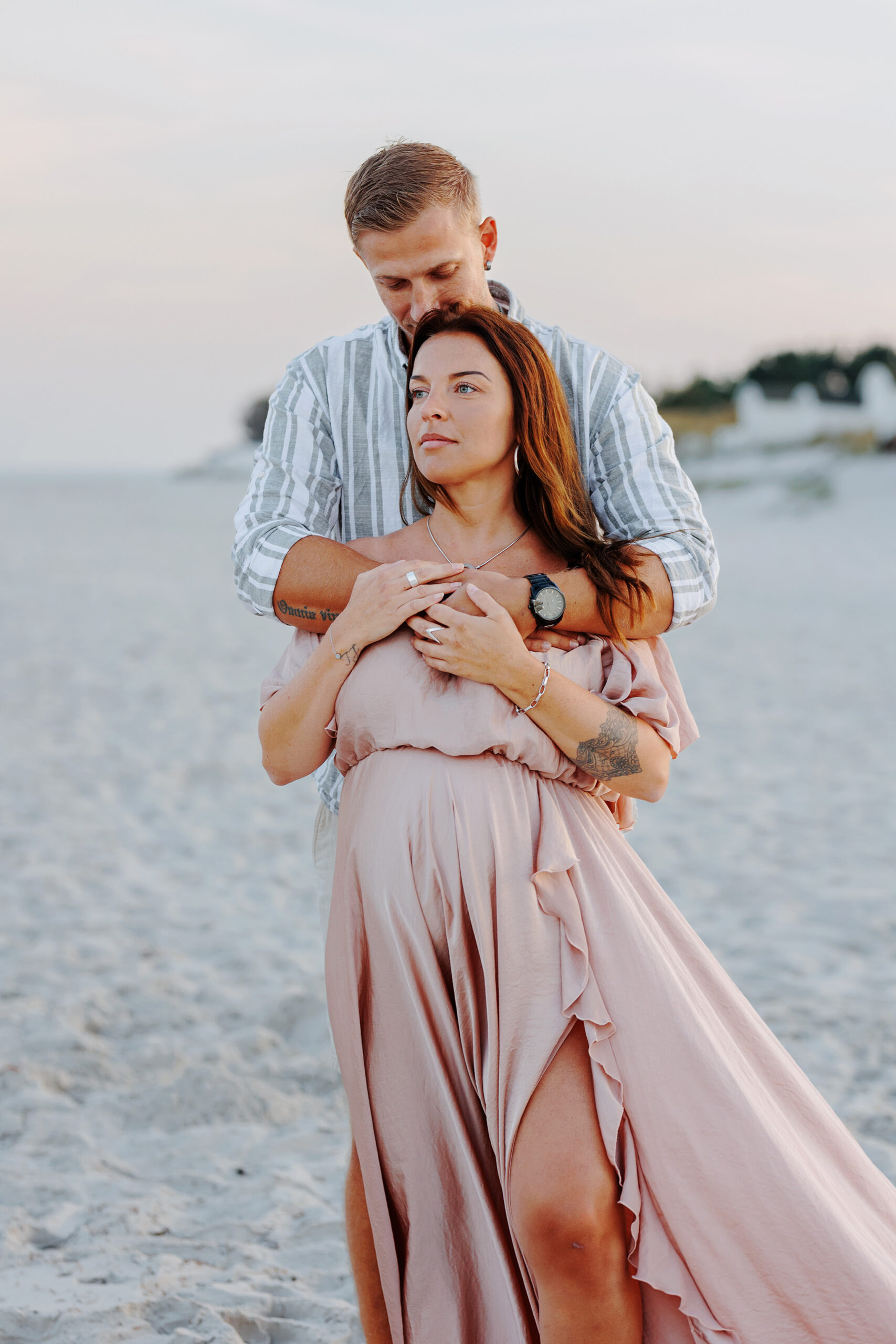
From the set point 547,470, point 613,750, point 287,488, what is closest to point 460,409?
point 547,470

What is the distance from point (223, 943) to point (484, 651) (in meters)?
3.98

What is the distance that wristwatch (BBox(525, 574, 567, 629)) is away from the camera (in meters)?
2.21

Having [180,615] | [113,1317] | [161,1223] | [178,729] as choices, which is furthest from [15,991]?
[180,615]

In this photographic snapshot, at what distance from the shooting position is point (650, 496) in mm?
2438

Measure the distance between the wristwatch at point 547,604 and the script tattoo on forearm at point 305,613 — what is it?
0.39 meters

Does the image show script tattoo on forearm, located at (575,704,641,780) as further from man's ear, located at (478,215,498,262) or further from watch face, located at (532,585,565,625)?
man's ear, located at (478,215,498,262)

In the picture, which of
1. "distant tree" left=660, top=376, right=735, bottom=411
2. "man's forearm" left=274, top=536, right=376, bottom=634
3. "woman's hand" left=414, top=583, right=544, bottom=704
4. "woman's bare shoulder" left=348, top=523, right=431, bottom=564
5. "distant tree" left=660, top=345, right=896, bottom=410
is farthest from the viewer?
"distant tree" left=660, top=345, right=896, bottom=410

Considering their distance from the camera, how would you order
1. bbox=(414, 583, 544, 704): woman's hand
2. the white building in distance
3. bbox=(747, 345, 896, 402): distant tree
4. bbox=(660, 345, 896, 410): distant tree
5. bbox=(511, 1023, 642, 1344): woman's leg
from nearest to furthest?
bbox=(511, 1023, 642, 1344): woman's leg, bbox=(414, 583, 544, 704): woman's hand, the white building in distance, bbox=(660, 345, 896, 410): distant tree, bbox=(747, 345, 896, 402): distant tree

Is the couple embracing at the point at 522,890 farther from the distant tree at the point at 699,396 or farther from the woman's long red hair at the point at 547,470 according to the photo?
the distant tree at the point at 699,396

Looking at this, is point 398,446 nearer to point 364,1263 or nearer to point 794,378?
point 364,1263

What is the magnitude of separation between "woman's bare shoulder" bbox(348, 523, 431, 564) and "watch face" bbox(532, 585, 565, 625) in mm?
302

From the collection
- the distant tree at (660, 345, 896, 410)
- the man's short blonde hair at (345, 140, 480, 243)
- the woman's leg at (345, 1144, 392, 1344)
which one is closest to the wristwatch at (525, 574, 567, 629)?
the man's short blonde hair at (345, 140, 480, 243)

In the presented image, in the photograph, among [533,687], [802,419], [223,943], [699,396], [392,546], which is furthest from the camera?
[699,396]

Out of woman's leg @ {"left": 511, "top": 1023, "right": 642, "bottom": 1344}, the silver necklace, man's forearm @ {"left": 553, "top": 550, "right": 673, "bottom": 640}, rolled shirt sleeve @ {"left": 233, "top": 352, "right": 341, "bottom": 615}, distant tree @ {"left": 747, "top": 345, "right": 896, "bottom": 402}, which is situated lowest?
woman's leg @ {"left": 511, "top": 1023, "right": 642, "bottom": 1344}
